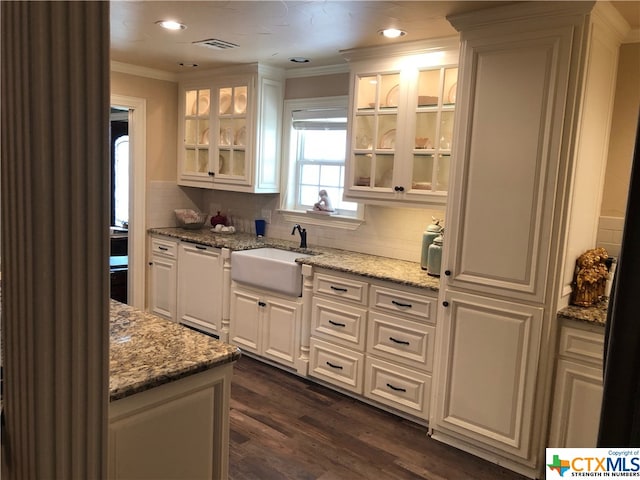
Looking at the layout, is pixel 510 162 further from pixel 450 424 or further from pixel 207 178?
pixel 207 178

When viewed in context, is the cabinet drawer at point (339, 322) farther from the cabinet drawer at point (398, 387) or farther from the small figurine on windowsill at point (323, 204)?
the small figurine on windowsill at point (323, 204)

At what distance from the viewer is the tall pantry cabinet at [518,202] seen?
244cm

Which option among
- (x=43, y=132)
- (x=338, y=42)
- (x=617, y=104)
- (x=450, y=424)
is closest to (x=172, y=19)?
(x=338, y=42)

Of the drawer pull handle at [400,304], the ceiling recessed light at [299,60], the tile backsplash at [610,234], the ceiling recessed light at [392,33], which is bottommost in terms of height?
the drawer pull handle at [400,304]

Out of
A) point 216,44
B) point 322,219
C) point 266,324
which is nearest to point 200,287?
point 266,324

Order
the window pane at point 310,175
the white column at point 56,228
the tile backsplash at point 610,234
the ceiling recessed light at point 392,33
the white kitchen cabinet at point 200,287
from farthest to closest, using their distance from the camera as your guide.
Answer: the window pane at point 310,175 < the white kitchen cabinet at point 200,287 < the ceiling recessed light at point 392,33 < the tile backsplash at point 610,234 < the white column at point 56,228

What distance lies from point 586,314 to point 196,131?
143 inches

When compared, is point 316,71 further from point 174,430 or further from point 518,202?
point 174,430

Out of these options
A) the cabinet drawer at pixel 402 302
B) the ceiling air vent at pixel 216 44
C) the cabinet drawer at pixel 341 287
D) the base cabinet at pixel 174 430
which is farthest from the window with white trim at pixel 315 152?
the base cabinet at pixel 174 430

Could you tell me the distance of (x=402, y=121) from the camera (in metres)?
3.31

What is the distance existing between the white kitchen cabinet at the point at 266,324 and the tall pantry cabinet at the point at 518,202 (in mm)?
1238

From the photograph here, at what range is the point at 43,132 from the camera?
36.7 inches

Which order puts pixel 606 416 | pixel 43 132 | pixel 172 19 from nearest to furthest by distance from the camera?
pixel 43 132 < pixel 606 416 < pixel 172 19

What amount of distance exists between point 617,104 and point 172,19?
99.2 inches
